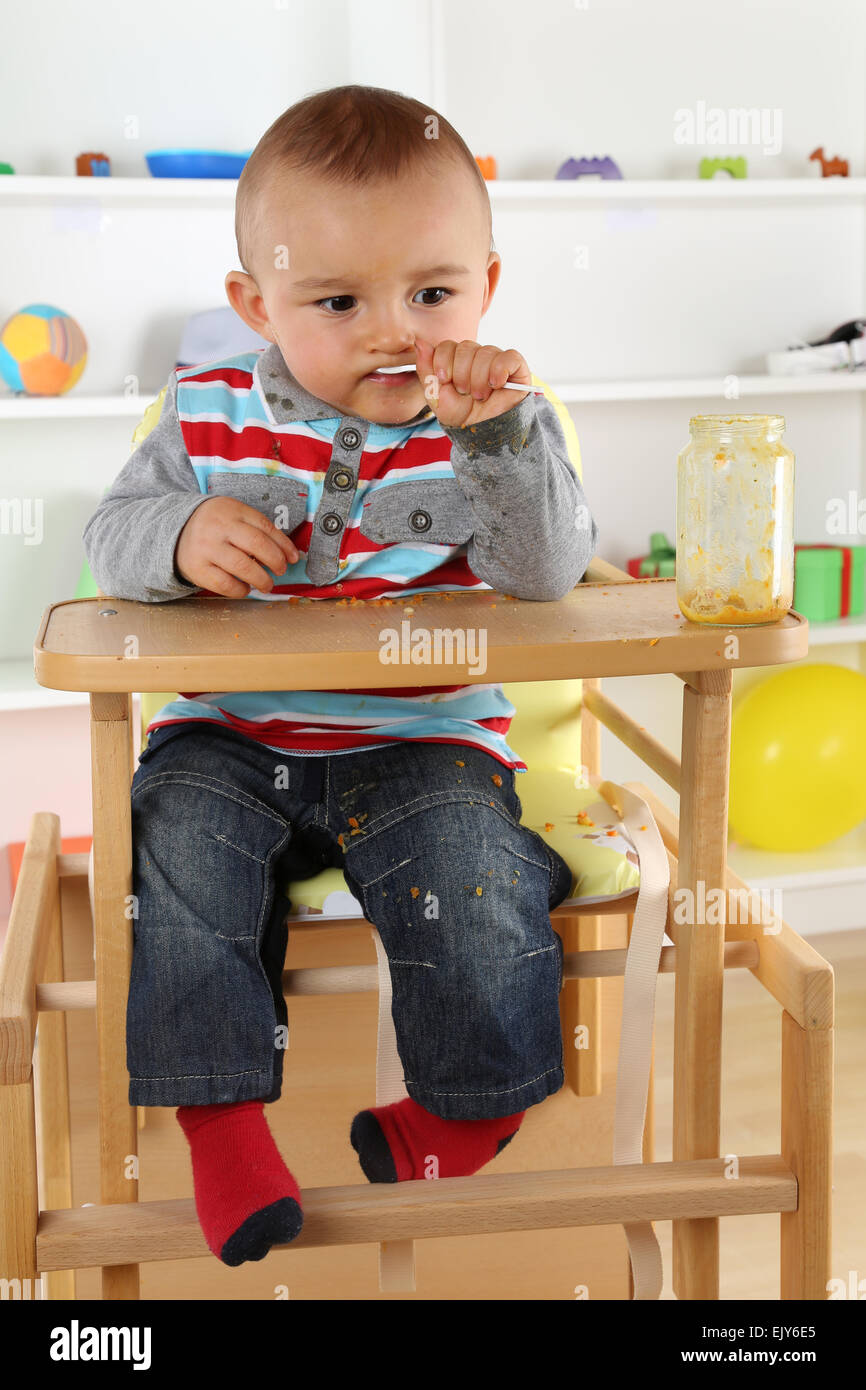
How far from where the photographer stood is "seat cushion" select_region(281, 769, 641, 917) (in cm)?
92

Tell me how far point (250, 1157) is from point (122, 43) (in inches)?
71.4

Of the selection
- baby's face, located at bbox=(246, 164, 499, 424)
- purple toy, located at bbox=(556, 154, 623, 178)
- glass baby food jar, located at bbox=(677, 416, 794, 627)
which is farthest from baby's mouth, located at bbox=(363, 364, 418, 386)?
purple toy, located at bbox=(556, 154, 623, 178)

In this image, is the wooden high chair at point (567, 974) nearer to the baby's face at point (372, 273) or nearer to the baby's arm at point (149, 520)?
the baby's arm at point (149, 520)

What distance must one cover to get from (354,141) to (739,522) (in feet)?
1.20

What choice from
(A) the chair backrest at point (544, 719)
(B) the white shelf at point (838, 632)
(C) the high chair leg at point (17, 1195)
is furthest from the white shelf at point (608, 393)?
(C) the high chair leg at point (17, 1195)

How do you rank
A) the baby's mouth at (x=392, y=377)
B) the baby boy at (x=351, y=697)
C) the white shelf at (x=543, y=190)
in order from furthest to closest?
the white shelf at (x=543, y=190)
the baby's mouth at (x=392, y=377)
the baby boy at (x=351, y=697)

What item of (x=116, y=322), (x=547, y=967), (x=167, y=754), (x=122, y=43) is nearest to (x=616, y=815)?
(x=547, y=967)

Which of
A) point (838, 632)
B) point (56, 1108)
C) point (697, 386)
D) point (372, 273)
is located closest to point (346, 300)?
point (372, 273)

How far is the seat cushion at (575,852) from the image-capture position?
92 cm

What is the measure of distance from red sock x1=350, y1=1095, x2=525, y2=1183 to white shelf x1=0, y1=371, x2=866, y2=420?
1.28 metres

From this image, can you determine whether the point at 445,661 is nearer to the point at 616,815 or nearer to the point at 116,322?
the point at 616,815

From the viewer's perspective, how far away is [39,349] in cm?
196

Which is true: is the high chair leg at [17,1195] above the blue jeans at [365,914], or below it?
below

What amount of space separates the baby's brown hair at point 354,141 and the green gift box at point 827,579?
4.46 ft
